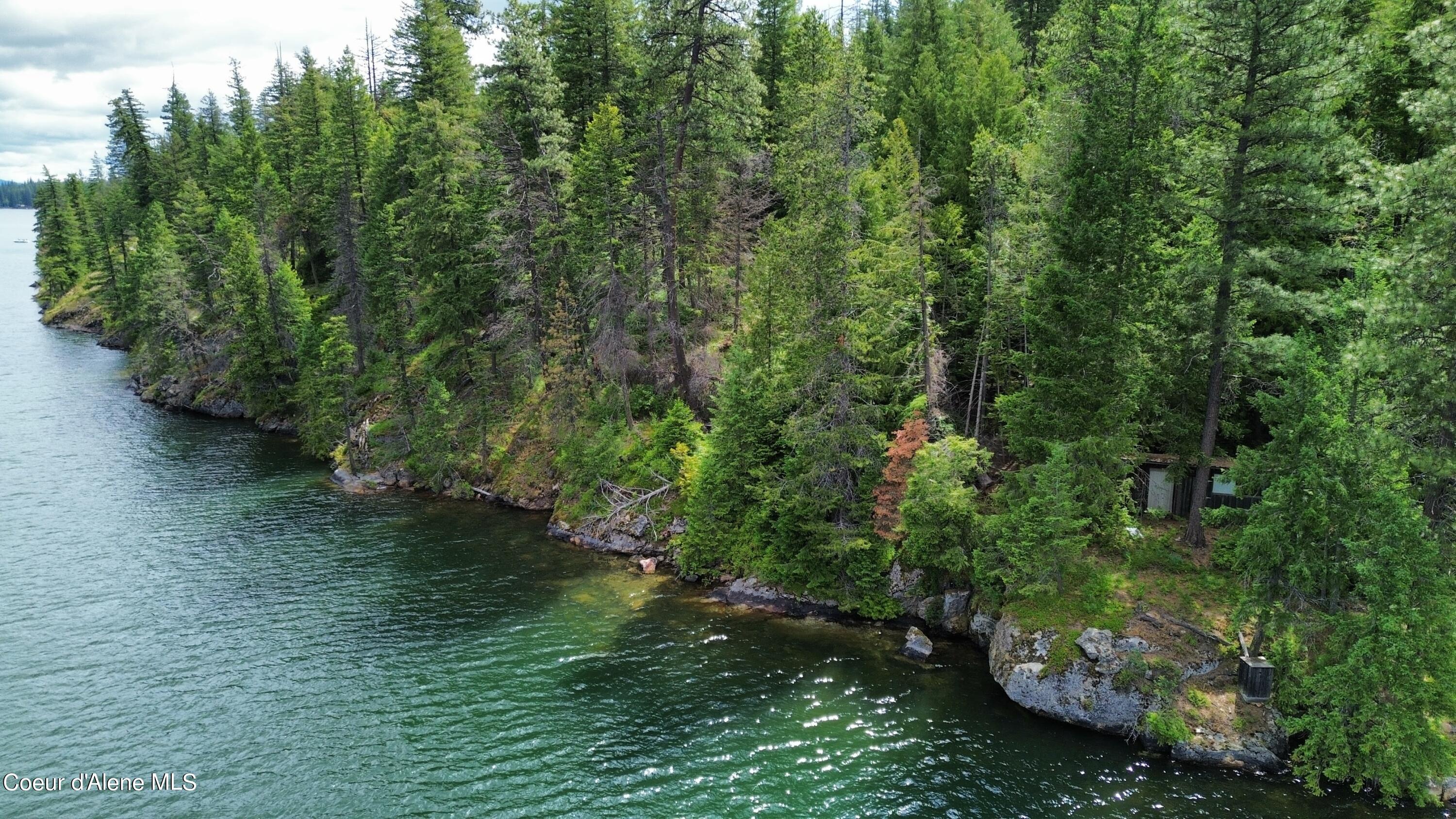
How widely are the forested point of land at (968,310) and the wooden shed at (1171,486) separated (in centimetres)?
41

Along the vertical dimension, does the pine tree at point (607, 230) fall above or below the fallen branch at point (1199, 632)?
above

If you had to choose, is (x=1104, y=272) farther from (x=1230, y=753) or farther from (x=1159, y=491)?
(x=1230, y=753)

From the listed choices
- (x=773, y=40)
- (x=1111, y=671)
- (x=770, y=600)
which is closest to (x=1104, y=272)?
(x=1111, y=671)

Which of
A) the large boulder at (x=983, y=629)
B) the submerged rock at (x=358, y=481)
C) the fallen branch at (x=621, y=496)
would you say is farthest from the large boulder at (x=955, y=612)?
the submerged rock at (x=358, y=481)

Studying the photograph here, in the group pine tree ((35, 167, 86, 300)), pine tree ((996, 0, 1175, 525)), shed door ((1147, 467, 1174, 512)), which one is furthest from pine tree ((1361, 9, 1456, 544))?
pine tree ((35, 167, 86, 300))

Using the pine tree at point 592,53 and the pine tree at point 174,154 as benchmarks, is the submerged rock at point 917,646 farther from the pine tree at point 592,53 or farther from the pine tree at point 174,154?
the pine tree at point 174,154

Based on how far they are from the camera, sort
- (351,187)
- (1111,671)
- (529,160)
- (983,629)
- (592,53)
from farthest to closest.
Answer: (351,187)
(592,53)
(529,160)
(983,629)
(1111,671)

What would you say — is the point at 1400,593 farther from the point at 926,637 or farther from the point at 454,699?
the point at 454,699

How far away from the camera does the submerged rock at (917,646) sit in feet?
76.0

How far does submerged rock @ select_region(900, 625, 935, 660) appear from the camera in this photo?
23.2 metres

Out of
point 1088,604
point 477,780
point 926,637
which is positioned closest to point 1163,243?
point 1088,604

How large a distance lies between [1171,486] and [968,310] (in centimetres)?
1165

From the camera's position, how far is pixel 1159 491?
1017 inches

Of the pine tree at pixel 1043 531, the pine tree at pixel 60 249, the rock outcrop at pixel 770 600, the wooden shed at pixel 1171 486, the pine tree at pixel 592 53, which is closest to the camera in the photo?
the pine tree at pixel 1043 531
